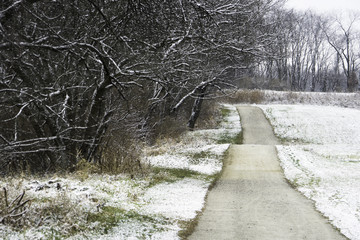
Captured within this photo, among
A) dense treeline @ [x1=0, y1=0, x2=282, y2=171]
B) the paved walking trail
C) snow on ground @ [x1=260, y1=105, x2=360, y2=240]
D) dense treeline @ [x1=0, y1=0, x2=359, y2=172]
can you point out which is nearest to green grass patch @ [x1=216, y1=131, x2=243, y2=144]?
snow on ground @ [x1=260, y1=105, x2=360, y2=240]

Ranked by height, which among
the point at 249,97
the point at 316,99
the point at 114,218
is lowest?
the point at 114,218

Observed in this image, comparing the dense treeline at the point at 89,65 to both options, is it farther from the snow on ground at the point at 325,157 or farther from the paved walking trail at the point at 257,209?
the snow on ground at the point at 325,157

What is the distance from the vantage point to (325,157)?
1709 centimetres

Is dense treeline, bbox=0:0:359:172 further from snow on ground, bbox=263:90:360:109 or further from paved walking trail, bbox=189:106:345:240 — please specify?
snow on ground, bbox=263:90:360:109

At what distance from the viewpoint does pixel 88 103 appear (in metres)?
11.0

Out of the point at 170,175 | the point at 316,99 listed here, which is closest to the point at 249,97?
the point at 316,99

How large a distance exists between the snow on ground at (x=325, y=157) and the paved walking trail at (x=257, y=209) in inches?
16.6

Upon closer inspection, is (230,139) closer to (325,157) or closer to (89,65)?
(325,157)

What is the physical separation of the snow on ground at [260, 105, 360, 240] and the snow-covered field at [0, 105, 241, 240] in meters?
3.17

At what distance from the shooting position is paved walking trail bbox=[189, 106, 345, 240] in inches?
258

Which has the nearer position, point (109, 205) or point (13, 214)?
point (13, 214)

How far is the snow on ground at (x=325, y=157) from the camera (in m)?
8.51

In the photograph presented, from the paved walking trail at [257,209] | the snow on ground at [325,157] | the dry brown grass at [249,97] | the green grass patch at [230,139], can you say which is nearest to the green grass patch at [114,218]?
the paved walking trail at [257,209]

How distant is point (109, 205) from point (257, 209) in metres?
3.62
